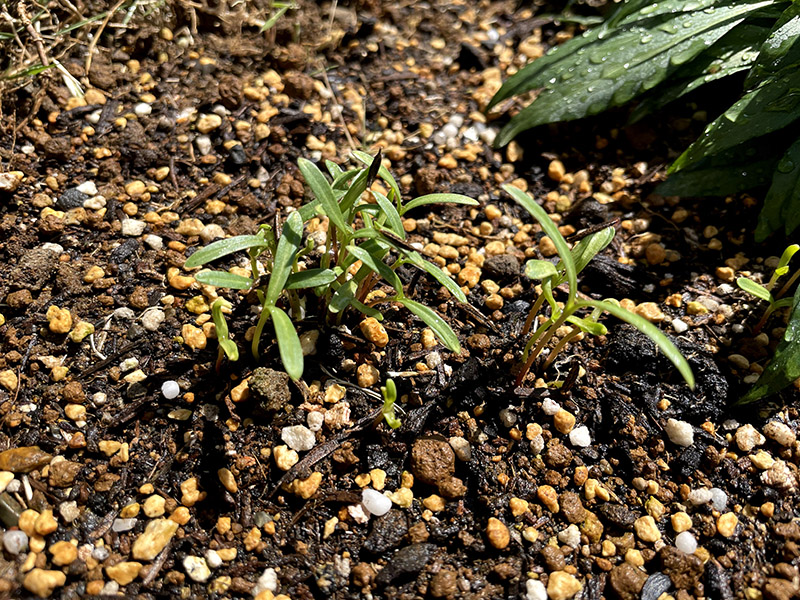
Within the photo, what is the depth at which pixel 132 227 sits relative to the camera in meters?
1.92

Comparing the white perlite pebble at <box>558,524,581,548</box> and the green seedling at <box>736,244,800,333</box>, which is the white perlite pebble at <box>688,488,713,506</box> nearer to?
the white perlite pebble at <box>558,524,581,548</box>

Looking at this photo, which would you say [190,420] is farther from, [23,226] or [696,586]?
[696,586]

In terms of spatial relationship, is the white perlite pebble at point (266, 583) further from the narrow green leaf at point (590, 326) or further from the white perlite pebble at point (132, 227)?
the white perlite pebble at point (132, 227)

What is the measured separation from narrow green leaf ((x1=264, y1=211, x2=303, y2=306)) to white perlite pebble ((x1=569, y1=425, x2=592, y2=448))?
818 millimetres

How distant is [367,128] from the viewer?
234cm

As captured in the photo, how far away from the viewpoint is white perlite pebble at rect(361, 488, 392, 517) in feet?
4.94

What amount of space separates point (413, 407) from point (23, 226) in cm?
125

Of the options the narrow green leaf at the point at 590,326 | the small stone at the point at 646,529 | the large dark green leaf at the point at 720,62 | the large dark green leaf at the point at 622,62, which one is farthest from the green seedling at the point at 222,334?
the large dark green leaf at the point at 720,62

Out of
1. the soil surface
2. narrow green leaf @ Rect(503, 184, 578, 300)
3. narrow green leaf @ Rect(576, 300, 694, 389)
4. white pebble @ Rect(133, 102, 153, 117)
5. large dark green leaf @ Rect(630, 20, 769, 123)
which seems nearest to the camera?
narrow green leaf @ Rect(576, 300, 694, 389)

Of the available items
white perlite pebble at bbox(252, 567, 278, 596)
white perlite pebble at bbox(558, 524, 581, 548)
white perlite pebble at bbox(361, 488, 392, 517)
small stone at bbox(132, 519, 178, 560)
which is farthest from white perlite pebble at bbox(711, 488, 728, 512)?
small stone at bbox(132, 519, 178, 560)

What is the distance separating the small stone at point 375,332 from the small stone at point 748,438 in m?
0.94

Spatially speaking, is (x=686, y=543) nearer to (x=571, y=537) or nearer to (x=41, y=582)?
(x=571, y=537)

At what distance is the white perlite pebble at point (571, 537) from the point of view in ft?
4.94

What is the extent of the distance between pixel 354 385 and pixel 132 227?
0.84 meters
